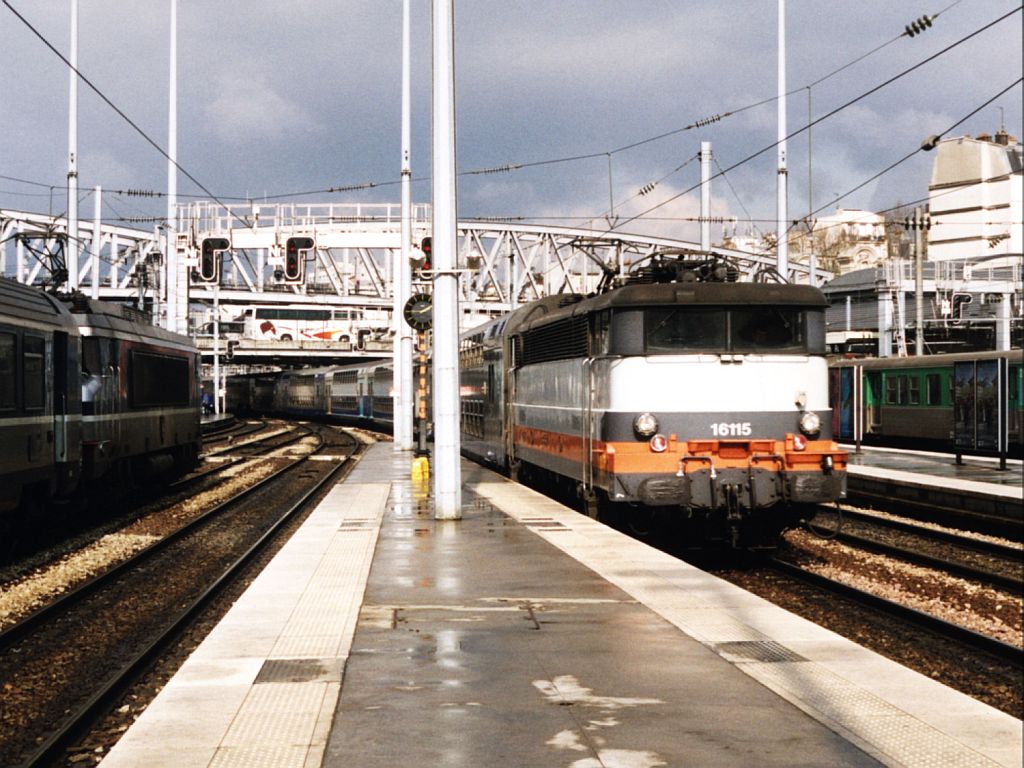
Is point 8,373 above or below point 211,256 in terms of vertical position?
below

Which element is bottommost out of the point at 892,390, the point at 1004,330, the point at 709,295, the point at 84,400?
the point at 84,400

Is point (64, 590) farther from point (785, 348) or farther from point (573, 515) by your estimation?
point (785, 348)

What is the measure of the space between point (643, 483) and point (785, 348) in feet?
8.30

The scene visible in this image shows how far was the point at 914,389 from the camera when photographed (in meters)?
36.5

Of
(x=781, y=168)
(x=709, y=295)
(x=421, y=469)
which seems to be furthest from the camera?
(x=781, y=168)

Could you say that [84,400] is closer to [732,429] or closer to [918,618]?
[732,429]

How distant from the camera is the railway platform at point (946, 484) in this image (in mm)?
19797

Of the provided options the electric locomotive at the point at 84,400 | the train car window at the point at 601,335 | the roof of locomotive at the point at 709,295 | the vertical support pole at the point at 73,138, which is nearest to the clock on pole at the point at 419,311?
the electric locomotive at the point at 84,400

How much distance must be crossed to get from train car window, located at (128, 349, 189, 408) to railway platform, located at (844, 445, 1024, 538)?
47.1 feet

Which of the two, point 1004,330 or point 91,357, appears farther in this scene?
point 1004,330

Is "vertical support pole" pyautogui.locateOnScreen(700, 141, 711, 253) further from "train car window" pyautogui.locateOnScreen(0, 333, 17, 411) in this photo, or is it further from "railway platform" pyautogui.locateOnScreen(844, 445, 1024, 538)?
"train car window" pyautogui.locateOnScreen(0, 333, 17, 411)

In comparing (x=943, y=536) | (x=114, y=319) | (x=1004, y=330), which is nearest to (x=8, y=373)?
(x=114, y=319)

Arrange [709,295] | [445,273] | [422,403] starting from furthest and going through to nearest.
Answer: [422,403], [445,273], [709,295]

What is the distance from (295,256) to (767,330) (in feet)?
77.2
